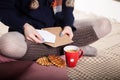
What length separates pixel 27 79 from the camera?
1358mm

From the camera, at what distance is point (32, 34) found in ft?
4.84

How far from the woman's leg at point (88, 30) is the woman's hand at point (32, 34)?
0.27 metres

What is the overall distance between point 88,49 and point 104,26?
170mm

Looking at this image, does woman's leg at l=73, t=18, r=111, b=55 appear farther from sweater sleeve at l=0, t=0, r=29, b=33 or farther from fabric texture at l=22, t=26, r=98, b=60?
sweater sleeve at l=0, t=0, r=29, b=33

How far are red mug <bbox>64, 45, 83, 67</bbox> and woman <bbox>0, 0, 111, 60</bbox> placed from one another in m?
0.08

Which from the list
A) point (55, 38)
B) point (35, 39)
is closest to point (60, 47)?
point (55, 38)

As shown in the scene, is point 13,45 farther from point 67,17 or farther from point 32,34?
point 67,17

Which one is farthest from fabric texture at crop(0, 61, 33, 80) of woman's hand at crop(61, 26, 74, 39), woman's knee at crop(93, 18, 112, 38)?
woman's knee at crop(93, 18, 112, 38)

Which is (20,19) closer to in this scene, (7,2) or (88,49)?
(7,2)

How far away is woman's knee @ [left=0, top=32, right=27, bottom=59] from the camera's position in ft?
Result: 4.76

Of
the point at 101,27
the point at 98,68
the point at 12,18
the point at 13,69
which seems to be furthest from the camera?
the point at 101,27

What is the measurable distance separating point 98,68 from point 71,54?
21 cm

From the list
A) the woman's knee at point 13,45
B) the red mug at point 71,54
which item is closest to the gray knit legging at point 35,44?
the woman's knee at point 13,45

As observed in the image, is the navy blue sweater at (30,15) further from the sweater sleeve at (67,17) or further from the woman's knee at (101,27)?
the woman's knee at (101,27)
